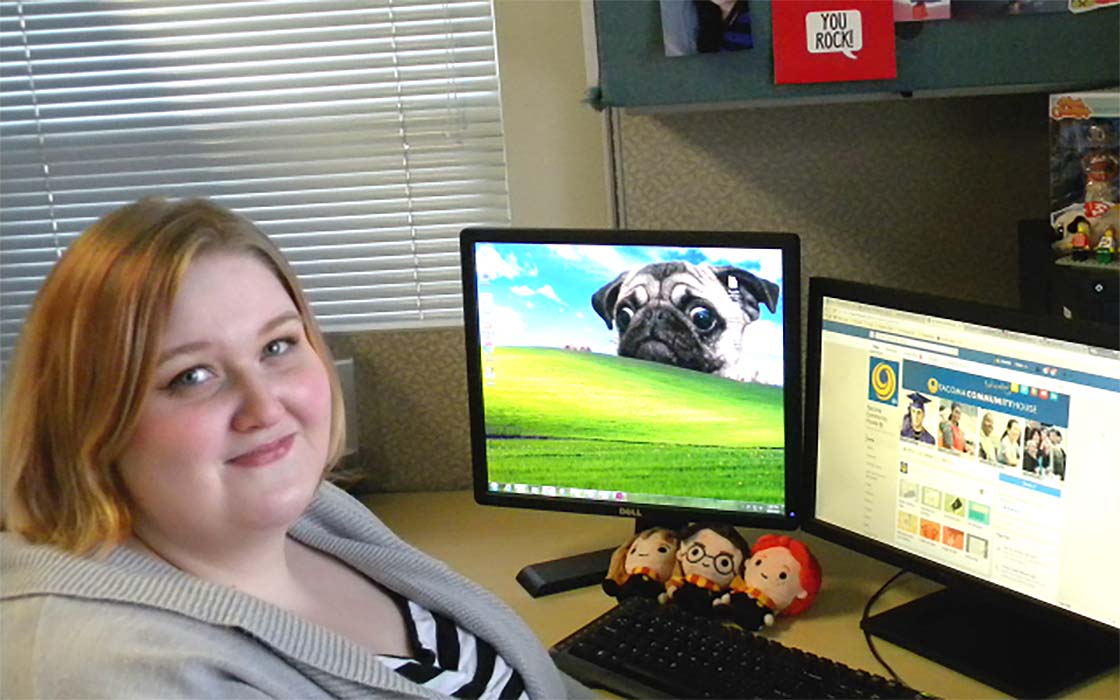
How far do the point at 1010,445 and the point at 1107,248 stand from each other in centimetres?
30

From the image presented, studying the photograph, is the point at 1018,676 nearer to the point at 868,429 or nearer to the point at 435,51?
the point at 868,429

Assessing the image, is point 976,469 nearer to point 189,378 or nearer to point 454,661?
point 454,661

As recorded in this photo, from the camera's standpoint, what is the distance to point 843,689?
3.97ft

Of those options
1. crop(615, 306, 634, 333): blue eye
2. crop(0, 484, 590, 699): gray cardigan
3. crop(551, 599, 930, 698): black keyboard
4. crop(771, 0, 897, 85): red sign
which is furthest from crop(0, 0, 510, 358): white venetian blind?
crop(0, 484, 590, 699): gray cardigan

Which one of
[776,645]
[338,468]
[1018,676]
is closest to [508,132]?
[338,468]

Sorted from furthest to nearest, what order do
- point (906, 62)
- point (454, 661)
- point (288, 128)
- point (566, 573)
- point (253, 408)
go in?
1. point (288, 128)
2. point (566, 573)
3. point (906, 62)
4. point (454, 661)
5. point (253, 408)

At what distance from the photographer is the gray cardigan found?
2.98ft

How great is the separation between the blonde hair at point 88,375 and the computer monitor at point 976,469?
688 mm

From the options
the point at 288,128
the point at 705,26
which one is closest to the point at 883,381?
the point at 705,26

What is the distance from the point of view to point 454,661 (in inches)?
47.5

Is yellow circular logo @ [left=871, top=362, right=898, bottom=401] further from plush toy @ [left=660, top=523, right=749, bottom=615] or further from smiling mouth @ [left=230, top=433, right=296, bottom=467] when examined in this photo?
smiling mouth @ [left=230, top=433, right=296, bottom=467]

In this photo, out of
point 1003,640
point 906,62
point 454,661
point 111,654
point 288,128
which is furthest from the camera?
point 288,128

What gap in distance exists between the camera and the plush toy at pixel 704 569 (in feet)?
4.65

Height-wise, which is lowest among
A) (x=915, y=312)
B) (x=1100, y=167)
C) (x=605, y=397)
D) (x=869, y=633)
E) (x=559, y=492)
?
(x=869, y=633)
